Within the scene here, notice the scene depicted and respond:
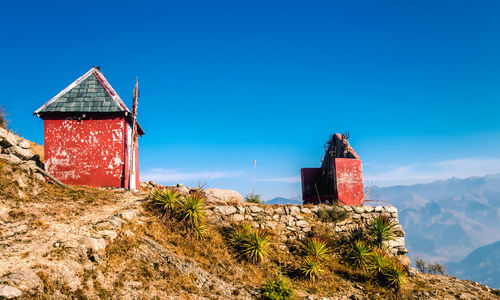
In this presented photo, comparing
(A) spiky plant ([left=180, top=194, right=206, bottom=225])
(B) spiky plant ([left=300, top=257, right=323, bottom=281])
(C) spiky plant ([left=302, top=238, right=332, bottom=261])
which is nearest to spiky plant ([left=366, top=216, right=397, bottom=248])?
(C) spiky plant ([left=302, top=238, right=332, bottom=261])

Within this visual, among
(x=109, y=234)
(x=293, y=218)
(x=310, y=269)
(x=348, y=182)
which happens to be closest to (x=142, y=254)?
(x=109, y=234)

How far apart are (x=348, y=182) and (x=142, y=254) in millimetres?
12127

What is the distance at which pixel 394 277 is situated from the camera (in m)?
12.3

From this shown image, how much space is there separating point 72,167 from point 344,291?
15522 mm

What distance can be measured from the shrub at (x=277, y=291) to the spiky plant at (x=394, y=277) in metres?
4.98

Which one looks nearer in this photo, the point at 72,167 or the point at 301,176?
the point at 72,167

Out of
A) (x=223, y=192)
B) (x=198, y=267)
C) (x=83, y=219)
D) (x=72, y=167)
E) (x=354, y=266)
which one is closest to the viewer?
(x=198, y=267)

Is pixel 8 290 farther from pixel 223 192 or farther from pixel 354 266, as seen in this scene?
pixel 223 192

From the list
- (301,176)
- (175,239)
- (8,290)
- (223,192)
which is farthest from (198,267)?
(301,176)

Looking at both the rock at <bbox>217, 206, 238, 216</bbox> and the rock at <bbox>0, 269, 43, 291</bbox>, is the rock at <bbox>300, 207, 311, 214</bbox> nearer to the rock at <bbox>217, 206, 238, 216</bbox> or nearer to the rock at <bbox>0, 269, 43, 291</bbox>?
the rock at <bbox>217, 206, 238, 216</bbox>

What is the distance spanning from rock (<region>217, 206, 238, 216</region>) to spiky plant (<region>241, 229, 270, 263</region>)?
2115mm

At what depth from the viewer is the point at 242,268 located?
11375 mm

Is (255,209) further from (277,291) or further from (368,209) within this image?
(368,209)

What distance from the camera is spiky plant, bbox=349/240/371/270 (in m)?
13.3
